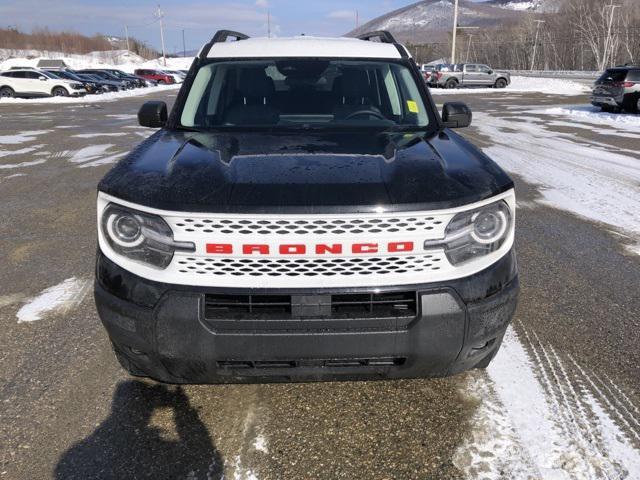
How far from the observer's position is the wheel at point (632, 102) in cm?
1681

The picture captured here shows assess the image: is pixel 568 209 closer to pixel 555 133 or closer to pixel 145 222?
pixel 145 222

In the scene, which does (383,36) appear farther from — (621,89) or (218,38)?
(621,89)

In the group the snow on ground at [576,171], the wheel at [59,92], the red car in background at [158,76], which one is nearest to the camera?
the snow on ground at [576,171]

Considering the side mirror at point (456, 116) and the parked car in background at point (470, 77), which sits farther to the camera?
the parked car in background at point (470, 77)

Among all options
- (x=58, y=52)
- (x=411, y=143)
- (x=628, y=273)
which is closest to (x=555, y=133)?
(x=628, y=273)

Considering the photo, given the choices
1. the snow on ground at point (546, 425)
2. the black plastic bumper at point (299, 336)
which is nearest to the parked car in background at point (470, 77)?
the snow on ground at point (546, 425)

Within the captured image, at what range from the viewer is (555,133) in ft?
41.2

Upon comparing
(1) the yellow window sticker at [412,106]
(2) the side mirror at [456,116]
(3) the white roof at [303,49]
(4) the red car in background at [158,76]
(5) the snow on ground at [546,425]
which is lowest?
(5) the snow on ground at [546,425]

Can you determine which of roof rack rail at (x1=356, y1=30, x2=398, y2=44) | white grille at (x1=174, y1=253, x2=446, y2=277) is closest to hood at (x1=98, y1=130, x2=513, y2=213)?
white grille at (x1=174, y1=253, x2=446, y2=277)

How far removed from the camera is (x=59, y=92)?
29594mm

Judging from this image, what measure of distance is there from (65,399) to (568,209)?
5.46 m

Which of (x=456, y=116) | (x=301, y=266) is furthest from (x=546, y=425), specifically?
(x=456, y=116)

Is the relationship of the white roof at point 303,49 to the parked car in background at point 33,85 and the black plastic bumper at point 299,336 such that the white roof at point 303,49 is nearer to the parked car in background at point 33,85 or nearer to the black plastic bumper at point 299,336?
the black plastic bumper at point 299,336

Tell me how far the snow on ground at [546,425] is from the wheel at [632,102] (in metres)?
17.5
